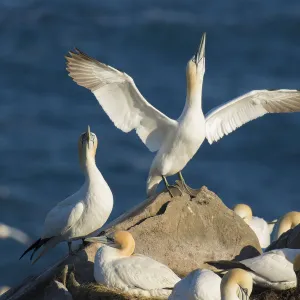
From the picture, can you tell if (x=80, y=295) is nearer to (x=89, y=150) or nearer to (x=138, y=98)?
(x=89, y=150)

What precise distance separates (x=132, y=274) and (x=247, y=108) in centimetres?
368

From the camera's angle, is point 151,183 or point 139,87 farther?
point 139,87

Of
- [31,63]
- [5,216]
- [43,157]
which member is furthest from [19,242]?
[31,63]

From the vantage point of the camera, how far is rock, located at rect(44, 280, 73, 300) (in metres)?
9.95

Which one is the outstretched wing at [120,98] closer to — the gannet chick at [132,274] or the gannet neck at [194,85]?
the gannet neck at [194,85]

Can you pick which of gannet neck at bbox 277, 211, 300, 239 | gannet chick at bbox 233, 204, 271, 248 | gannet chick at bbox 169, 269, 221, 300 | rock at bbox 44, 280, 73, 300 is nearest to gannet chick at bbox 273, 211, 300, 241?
gannet neck at bbox 277, 211, 300, 239

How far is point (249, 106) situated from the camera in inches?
A: 519

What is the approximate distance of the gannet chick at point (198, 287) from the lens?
9.30 metres

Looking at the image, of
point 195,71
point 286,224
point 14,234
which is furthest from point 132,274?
point 14,234

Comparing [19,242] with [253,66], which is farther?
[253,66]

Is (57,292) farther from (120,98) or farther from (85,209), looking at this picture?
(120,98)

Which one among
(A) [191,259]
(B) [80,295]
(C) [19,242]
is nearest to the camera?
(B) [80,295]

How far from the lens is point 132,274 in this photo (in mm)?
9984

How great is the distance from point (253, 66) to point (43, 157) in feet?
16.2
